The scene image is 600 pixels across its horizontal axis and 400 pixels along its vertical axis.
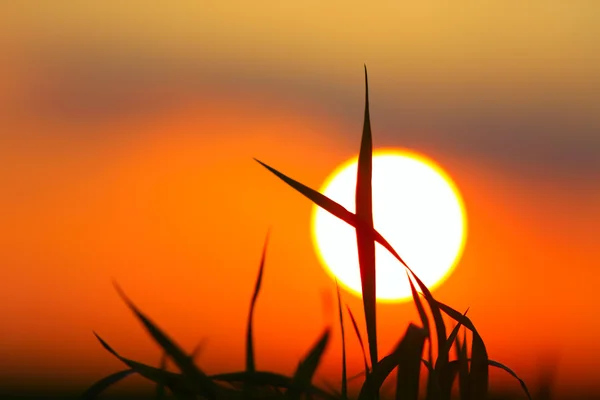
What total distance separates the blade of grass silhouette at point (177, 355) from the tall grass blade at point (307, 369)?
129 millimetres

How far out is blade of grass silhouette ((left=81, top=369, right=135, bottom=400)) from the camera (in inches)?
47.6

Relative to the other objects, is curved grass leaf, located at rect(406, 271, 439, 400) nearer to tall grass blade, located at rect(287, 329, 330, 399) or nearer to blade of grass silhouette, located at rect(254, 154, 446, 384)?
blade of grass silhouette, located at rect(254, 154, 446, 384)

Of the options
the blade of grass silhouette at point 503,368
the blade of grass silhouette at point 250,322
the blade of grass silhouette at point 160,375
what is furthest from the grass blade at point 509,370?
the blade of grass silhouette at point 160,375

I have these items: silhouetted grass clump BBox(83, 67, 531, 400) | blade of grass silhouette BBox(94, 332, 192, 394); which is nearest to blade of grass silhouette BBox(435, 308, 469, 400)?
silhouetted grass clump BBox(83, 67, 531, 400)

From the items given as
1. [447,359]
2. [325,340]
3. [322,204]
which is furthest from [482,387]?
[322,204]

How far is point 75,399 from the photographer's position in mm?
1228

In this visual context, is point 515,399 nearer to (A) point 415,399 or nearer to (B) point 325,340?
(A) point 415,399

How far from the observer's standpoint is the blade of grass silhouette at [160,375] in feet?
4.05

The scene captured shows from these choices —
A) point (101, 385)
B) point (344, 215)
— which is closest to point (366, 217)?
point (344, 215)

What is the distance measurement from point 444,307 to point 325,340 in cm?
24

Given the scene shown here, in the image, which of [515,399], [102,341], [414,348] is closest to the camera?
[414,348]

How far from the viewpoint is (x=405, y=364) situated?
1.18 m

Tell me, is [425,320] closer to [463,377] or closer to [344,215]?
[463,377]

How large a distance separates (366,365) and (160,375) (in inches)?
13.0
